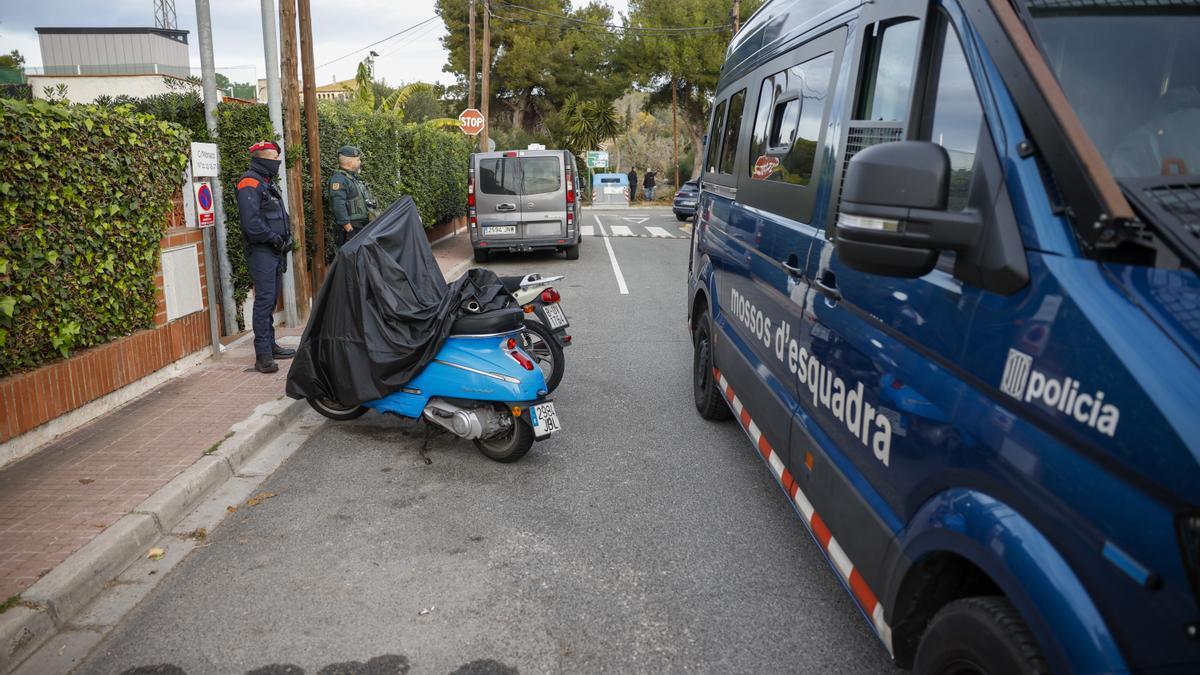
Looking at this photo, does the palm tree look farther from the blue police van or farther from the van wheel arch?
the van wheel arch

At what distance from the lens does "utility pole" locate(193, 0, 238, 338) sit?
315 inches

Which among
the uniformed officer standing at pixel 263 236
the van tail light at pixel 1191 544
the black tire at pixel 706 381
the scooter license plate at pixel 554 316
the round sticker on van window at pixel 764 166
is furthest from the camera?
the uniformed officer standing at pixel 263 236

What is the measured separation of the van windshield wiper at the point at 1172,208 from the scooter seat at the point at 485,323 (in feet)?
12.7

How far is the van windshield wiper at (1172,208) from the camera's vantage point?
1.66 m

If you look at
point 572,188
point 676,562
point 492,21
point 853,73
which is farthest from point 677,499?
point 492,21

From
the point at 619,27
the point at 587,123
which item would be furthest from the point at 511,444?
the point at 619,27

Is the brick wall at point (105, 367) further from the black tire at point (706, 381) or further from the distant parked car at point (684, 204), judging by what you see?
the distant parked car at point (684, 204)

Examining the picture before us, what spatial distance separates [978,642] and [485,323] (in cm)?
375

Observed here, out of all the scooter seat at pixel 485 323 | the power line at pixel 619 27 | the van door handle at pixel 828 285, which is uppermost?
the power line at pixel 619 27

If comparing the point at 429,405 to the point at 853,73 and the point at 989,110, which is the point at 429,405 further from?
the point at 989,110

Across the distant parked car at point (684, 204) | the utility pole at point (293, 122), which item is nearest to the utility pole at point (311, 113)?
the utility pole at point (293, 122)

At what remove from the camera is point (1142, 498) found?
5.01ft

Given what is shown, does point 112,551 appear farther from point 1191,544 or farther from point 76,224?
point 1191,544

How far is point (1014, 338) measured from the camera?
1.89 m
